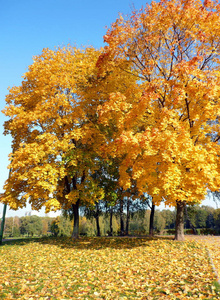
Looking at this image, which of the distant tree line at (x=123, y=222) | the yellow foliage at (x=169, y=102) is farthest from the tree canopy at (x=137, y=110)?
the distant tree line at (x=123, y=222)

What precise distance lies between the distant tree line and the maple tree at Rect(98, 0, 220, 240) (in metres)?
7.68

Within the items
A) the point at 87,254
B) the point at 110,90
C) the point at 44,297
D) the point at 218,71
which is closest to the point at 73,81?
the point at 110,90

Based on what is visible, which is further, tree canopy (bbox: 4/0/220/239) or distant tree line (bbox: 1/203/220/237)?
distant tree line (bbox: 1/203/220/237)

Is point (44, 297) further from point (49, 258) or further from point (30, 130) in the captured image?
point (30, 130)

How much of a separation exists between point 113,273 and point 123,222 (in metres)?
19.6

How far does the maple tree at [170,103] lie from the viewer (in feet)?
34.9

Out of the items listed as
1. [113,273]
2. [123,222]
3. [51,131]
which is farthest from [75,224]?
[123,222]

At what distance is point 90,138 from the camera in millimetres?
15812

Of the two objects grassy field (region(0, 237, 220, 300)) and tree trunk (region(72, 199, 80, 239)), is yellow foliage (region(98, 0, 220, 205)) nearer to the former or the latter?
grassy field (region(0, 237, 220, 300))

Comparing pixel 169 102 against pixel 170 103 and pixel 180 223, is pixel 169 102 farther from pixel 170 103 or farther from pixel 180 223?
pixel 180 223

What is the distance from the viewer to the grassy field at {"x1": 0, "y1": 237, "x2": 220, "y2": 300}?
6383mm

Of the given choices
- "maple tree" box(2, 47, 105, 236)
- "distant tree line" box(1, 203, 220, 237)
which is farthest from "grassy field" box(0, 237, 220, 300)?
"distant tree line" box(1, 203, 220, 237)

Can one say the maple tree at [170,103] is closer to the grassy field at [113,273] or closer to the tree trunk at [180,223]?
the tree trunk at [180,223]

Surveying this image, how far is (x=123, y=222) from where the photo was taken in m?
27.6
